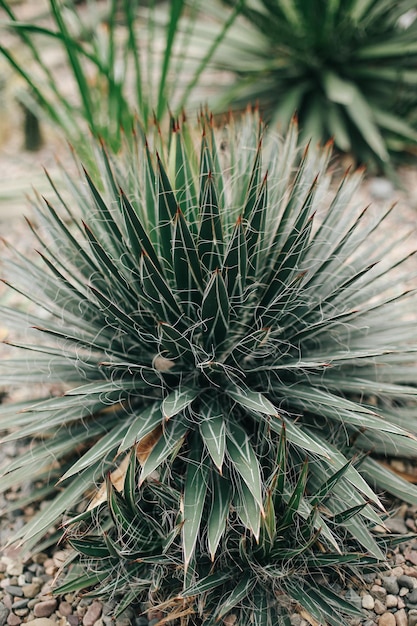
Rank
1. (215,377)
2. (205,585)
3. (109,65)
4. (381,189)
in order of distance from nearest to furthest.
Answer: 1. (205,585)
2. (215,377)
3. (109,65)
4. (381,189)

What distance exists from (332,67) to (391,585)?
3518 mm

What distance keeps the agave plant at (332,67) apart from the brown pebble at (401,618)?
2.81m

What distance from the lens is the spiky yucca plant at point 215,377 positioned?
1835 millimetres

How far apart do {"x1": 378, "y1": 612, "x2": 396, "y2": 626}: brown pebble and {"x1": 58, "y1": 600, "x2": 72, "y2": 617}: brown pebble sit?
0.96m

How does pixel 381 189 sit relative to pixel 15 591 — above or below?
above

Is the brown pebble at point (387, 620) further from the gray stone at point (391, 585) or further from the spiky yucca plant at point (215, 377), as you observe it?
the spiky yucca plant at point (215, 377)

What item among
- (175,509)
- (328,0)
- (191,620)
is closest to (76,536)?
(175,509)

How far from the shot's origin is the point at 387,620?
193 centimetres

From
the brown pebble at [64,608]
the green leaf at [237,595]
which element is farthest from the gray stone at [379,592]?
the brown pebble at [64,608]

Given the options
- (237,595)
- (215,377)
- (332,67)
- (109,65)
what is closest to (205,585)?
(237,595)

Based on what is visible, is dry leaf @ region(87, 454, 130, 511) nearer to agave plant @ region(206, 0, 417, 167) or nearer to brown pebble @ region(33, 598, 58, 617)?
brown pebble @ region(33, 598, 58, 617)

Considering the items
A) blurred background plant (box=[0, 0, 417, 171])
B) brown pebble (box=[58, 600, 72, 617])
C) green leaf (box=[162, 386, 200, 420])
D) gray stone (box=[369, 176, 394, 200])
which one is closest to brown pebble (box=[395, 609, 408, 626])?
green leaf (box=[162, 386, 200, 420])

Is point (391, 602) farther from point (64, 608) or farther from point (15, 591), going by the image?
point (15, 591)

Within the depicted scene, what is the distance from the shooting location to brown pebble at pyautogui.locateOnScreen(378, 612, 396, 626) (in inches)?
75.6
